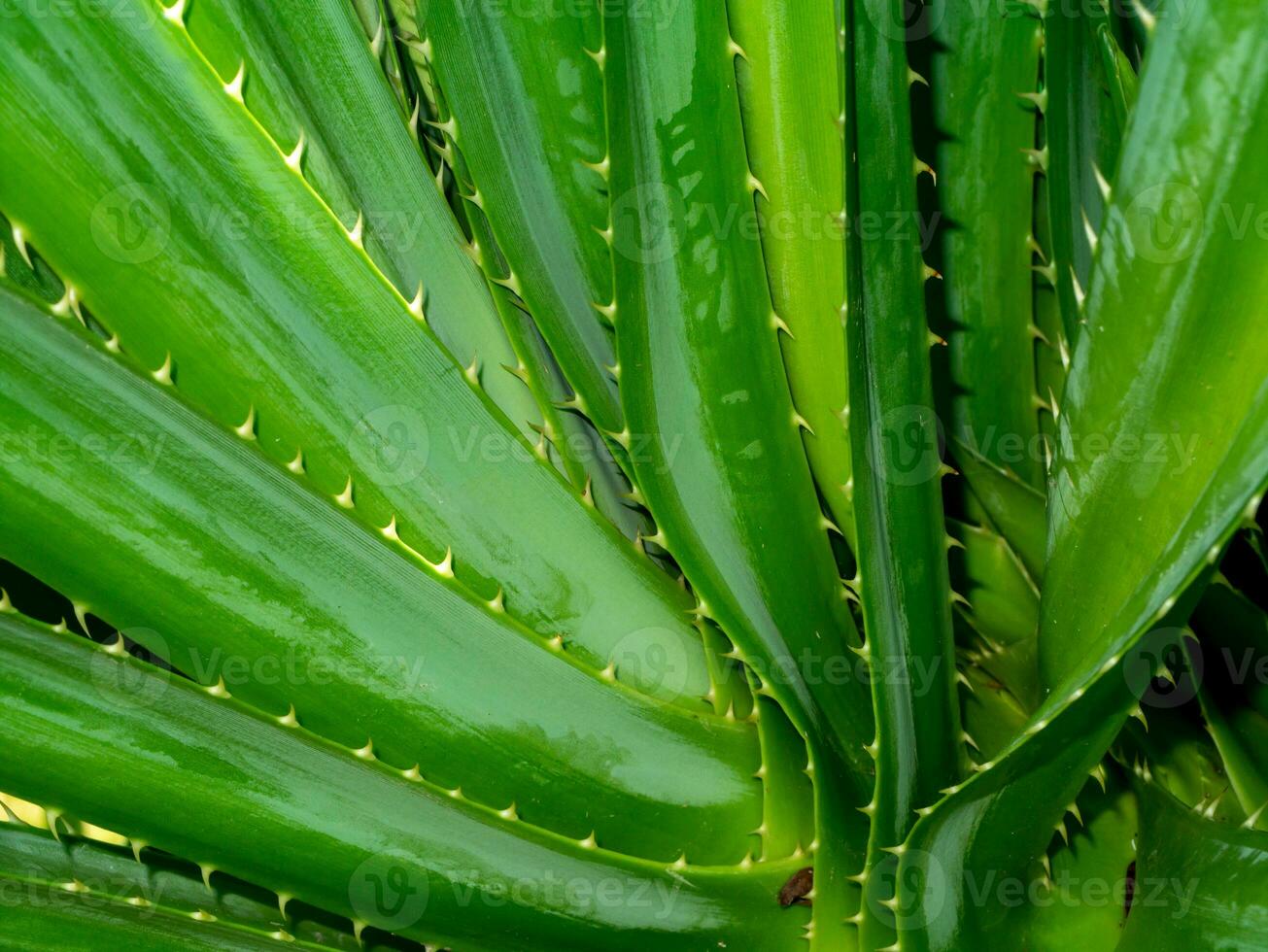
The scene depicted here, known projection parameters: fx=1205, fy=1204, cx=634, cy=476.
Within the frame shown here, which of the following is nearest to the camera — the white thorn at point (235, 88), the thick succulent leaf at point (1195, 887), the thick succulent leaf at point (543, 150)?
the thick succulent leaf at point (1195, 887)

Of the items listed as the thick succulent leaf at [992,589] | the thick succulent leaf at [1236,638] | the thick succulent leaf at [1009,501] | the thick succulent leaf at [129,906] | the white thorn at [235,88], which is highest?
the white thorn at [235,88]

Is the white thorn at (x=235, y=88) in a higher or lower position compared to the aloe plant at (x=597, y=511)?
higher

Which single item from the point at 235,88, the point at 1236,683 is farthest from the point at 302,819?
the point at 1236,683

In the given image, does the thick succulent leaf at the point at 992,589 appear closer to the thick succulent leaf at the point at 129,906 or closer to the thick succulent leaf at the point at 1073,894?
the thick succulent leaf at the point at 1073,894

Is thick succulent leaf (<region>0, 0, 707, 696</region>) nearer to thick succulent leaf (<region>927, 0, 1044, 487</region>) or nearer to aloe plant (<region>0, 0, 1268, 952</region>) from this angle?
aloe plant (<region>0, 0, 1268, 952</region>)

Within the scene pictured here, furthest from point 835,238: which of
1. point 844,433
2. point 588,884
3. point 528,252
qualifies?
point 588,884

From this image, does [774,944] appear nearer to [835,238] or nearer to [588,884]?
[588,884]

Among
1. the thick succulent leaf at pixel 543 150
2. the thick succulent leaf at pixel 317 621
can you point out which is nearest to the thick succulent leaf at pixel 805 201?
the thick succulent leaf at pixel 543 150
